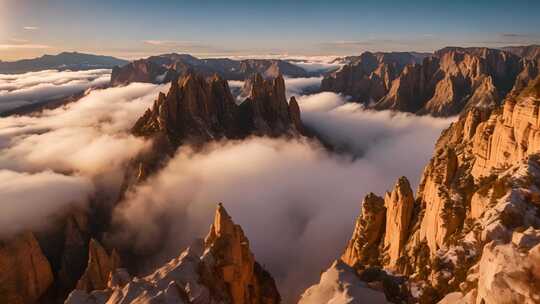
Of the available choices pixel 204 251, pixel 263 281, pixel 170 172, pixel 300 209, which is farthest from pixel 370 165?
Result: pixel 204 251

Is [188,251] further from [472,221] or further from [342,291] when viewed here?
[472,221]

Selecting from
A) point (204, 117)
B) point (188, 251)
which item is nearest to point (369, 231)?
point (188, 251)

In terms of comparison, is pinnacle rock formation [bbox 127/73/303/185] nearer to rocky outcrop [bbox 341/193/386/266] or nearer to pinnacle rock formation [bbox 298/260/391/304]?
rocky outcrop [bbox 341/193/386/266]

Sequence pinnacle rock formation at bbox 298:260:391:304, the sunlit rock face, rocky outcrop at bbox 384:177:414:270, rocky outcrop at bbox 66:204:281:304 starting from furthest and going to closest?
1. rocky outcrop at bbox 384:177:414:270
2. rocky outcrop at bbox 66:204:281:304
3. pinnacle rock formation at bbox 298:260:391:304
4. the sunlit rock face

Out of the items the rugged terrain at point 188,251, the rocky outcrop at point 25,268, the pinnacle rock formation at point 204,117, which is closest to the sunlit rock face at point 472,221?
the rugged terrain at point 188,251

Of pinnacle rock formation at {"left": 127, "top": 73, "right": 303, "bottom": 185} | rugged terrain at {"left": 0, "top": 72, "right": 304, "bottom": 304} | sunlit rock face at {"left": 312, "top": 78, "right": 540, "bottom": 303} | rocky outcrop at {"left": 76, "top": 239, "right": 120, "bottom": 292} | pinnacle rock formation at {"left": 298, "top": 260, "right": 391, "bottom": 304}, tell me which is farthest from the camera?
pinnacle rock formation at {"left": 127, "top": 73, "right": 303, "bottom": 185}

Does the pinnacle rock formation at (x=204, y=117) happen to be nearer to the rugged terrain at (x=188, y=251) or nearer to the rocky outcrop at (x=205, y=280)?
the rugged terrain at (x=188, y=251)

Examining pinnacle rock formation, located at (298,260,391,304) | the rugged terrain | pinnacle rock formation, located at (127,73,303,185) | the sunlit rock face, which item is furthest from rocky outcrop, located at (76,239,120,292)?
pinnacle rock formation, located at (298,260,391,304)
